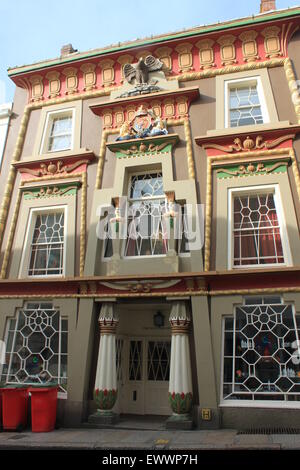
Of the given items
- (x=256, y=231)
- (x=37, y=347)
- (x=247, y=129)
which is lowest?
(x=37, y=347)

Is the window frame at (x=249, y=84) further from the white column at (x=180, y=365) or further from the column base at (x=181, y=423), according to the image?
the column base at (x=181, y=423)

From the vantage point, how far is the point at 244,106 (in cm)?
1113

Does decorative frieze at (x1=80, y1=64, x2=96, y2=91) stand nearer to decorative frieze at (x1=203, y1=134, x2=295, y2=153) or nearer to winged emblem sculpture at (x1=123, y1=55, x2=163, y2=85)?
winged emblem sculpture at (x1=123, y1=55, x2=163, y2=85)

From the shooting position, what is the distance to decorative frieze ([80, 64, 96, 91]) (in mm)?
12750

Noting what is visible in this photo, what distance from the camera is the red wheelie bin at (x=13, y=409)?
8.81m

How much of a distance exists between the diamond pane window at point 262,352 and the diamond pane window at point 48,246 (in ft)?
16.7

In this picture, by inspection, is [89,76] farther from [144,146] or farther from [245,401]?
[245,401]

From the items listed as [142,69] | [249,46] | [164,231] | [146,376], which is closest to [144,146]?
[164,231]

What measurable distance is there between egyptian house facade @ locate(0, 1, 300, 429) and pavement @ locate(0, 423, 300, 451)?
1.87ft

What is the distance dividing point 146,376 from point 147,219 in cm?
439

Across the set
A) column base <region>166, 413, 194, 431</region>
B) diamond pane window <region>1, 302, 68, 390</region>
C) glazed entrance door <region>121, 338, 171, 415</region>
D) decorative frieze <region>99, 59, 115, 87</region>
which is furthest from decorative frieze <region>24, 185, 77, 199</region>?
column base <region>166, 413, 194, 431</region>

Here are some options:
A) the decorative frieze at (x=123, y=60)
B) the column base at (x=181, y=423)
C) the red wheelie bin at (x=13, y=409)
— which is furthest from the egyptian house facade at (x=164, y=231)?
the red wheelie bin at (x=13, y=409)
